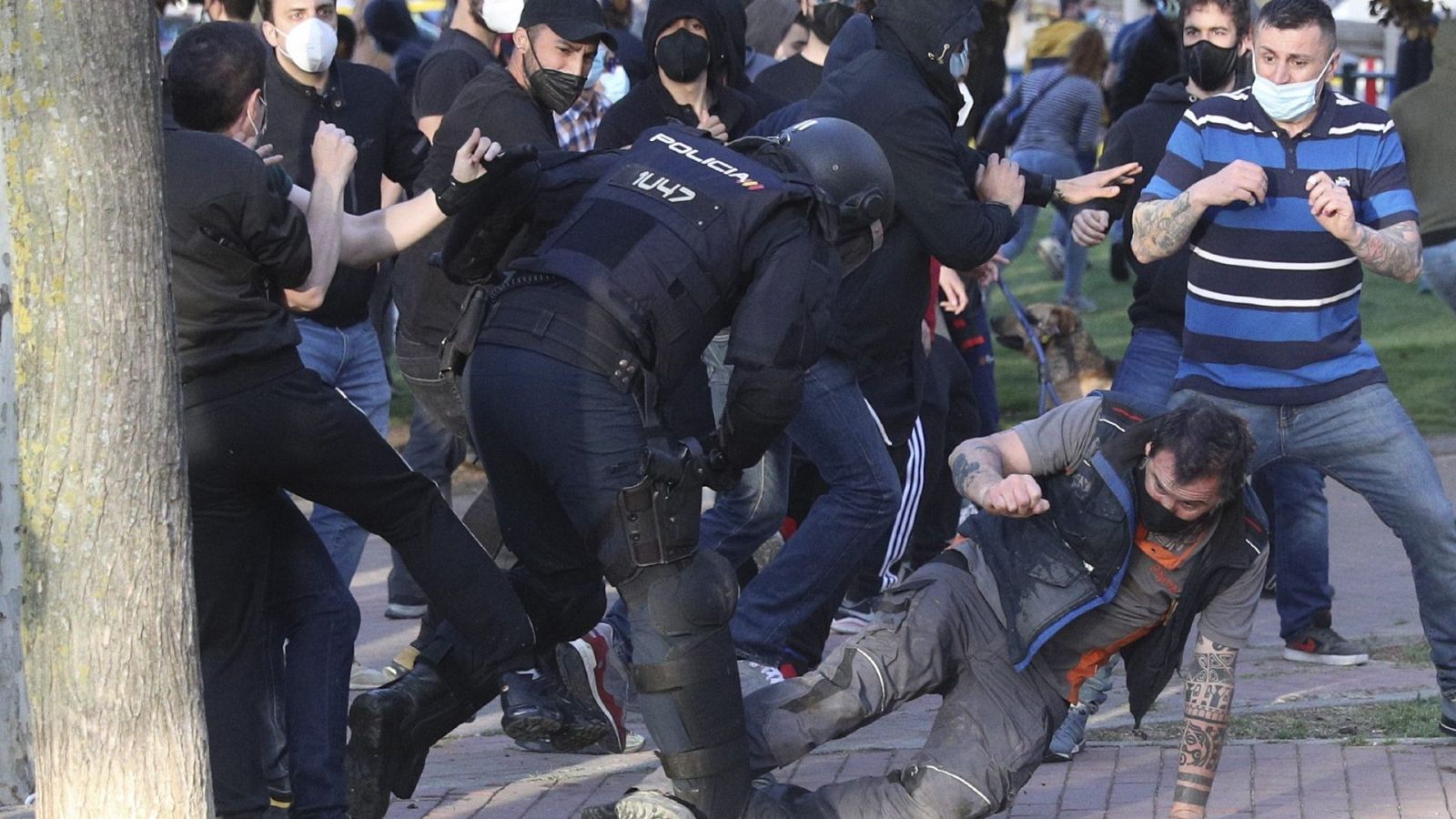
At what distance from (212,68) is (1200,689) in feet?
8.44

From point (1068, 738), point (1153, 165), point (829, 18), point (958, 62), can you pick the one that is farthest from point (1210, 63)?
point (1068, 738)

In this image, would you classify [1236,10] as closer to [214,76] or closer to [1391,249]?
[1391,249]

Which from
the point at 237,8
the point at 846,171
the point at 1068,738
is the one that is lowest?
the point at 1068,738

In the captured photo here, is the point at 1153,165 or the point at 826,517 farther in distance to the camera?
the point at 1153,165

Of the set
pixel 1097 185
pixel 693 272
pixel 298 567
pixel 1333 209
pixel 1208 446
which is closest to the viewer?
pixel 1208 446

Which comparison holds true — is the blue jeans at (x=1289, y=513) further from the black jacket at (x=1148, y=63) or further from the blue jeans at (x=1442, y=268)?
the black jacket at (x=1148, y=63)

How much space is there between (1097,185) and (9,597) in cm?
315

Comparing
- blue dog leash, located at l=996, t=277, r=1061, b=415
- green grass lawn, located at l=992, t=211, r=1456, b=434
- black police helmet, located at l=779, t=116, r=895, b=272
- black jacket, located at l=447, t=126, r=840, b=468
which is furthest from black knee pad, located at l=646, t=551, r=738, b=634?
green grass lawn, located at l=992, t=211, r=1456, b=434

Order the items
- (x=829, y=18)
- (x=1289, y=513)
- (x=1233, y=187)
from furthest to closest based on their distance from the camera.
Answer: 1. (x=829, y=18)
2. (x=1289, y=513)
3. (x=1233, y=187)

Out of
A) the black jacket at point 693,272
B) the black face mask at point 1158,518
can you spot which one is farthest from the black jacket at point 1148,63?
the black jacket at point 693,272

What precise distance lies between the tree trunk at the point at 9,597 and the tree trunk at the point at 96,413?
5.35 ft

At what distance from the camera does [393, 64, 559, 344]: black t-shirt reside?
204 inches

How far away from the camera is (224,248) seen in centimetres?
389

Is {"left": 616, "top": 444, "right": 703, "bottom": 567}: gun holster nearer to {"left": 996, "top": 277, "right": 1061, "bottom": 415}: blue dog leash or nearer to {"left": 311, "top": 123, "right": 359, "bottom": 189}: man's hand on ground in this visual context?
{"left": 311, "top": 123, "right": 359, "bottom": 189}: man's hand on ground
